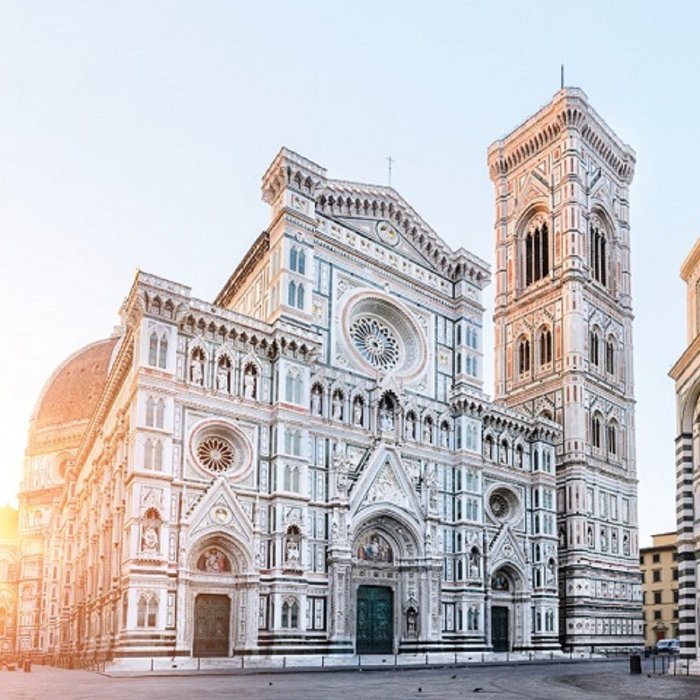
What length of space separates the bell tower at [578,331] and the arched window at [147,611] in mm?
33202

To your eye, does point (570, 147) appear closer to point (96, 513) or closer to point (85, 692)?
point (96, 513)

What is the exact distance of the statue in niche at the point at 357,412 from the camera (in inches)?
2024

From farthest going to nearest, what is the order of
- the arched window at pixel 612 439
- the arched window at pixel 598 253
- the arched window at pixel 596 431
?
the arched window at pixel 598 253 < the arched window at pixel 612 439 < the arched window at pixel 596 431

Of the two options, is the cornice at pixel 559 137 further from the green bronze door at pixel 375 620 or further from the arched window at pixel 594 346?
the green bronze door at pixel 375 620

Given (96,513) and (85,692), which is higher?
(96,513)

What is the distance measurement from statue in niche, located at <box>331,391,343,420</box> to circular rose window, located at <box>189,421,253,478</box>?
6.23 meters

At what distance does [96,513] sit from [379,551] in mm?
17977

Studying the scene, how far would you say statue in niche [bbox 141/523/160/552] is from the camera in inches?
1610

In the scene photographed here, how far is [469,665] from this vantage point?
47.6 m

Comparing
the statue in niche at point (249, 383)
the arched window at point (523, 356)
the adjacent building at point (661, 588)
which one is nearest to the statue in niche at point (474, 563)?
the statue in niche at point (249, 383)

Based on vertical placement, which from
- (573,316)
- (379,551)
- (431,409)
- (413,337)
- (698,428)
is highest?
(573,316)

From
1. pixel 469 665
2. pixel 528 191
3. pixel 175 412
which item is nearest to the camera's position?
pixel 175 412

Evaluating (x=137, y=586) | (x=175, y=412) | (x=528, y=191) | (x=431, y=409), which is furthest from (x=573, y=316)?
(x=137, y=586)

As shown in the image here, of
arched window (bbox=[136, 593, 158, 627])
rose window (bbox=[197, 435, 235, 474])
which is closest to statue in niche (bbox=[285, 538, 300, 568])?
rose window (bbox=[197, 435, 235, 474])
